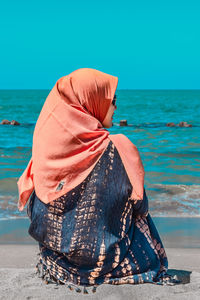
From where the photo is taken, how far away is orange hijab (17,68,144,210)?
8.34 ft

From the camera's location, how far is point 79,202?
2559 millimetres

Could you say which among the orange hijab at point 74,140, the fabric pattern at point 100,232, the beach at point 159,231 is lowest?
the beach at point 159,231

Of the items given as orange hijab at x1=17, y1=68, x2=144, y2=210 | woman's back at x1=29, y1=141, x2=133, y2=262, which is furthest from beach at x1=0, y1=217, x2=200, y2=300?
orange hijab at x1=17, y1=68, x2=144, y2=210

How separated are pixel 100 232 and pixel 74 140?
51 centimetres

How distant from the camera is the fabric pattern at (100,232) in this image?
2539 millimetres

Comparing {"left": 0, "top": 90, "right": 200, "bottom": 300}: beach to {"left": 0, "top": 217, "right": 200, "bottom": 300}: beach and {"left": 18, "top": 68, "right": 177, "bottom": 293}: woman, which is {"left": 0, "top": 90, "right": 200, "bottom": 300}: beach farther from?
{"left": 18, "top": 68, "right": 177, "bottom": 293}: woman

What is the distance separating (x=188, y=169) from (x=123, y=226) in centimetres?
720

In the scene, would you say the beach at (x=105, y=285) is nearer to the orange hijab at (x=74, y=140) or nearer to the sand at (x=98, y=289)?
the sand at (x=98, y=289)

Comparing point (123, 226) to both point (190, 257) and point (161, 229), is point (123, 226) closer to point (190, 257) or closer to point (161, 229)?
point (190, 257)

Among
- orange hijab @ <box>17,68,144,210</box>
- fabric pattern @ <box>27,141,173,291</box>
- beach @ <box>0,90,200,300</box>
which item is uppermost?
orange hijab @ <box>17,68,144,210</box>

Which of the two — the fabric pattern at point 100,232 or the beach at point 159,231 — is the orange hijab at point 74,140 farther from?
the beach at point 159,231

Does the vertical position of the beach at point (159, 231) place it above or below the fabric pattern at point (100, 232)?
below

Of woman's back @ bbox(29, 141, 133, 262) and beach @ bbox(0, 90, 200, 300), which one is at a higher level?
woman's back @ bbox(29, 141, 133, 262)

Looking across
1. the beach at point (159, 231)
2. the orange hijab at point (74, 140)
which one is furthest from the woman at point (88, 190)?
the beach at point (159, 231)
